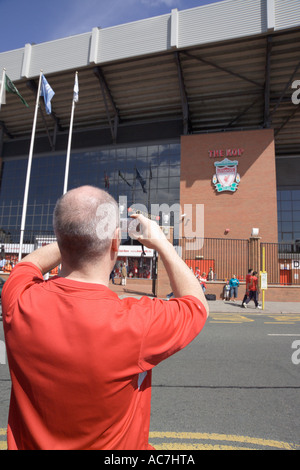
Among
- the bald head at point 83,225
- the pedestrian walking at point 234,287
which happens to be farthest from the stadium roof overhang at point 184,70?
the bald head at point 83,225

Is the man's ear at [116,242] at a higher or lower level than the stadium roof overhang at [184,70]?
lower

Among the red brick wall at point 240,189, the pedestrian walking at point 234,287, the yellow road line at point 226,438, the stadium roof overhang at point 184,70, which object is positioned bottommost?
the yellow road line at point 226,438

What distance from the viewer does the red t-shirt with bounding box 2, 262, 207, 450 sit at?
91 centimetres

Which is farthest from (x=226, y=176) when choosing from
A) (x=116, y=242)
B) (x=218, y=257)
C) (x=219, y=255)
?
(x=116, y=242)

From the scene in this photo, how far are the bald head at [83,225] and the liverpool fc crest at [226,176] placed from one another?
77.1 feet

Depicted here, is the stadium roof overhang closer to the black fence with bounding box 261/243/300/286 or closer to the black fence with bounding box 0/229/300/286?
the black fence with bounding box 261/243/300/286

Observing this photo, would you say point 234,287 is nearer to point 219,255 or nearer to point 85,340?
point 219,255

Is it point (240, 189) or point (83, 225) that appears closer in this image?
point (83, 225)

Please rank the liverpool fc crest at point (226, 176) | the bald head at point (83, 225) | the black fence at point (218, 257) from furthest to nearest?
1. the liverpool fc crest at point (226, 176)
2. the black fence at point (218, 257)
3. the bald head at point (83, 225)

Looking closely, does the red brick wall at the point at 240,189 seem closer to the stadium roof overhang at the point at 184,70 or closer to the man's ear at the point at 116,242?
A: the stadium roof overhang at the point at 184,70

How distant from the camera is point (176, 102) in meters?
24.5

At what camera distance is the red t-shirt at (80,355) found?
91 cm

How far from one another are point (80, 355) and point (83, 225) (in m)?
0.45

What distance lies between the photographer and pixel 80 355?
89 centimetres
